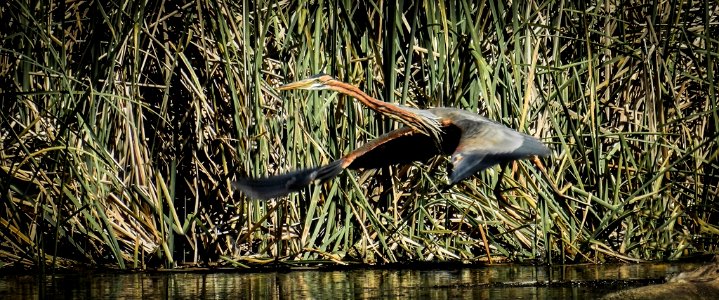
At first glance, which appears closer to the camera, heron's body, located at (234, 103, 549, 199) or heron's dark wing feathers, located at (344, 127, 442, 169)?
heron's body, located at (234, 103, 549, 199)

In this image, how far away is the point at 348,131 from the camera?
6488 millimetres

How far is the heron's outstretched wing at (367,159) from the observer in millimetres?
5270

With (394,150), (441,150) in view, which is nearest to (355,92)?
(394,150)

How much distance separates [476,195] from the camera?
20.6ft

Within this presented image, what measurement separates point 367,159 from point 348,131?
72cm

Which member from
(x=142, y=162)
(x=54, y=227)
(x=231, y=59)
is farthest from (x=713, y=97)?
(x=54, y=227)

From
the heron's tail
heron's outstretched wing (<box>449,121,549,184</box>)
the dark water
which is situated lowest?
the dark water

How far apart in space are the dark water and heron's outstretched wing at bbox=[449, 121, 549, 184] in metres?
0.62

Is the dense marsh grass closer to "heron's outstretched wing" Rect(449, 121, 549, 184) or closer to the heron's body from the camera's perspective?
the heron's body

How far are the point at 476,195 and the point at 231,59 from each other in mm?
1647

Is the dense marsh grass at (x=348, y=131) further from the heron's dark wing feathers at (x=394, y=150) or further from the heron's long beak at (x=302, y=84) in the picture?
the heron's long beak at (x=302, y=84)

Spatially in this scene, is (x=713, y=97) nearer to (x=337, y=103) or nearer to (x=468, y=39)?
(x=468, y=39)

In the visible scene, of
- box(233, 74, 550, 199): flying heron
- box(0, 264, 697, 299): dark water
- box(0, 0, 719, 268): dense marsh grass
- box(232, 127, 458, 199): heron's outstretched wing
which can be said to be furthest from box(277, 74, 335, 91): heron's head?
box(0, 264, 697, 299): dark water

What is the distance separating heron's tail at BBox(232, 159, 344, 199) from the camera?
17.2ft
